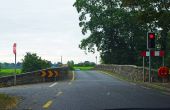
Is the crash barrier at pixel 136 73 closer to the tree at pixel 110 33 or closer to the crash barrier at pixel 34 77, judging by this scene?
the crash barrier at pixel 34 77

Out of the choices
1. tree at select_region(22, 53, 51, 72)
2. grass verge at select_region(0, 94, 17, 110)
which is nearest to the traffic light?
grass verge at select_region(0, 94, 17, 110)

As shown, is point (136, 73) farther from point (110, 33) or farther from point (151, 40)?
point (110, 33)

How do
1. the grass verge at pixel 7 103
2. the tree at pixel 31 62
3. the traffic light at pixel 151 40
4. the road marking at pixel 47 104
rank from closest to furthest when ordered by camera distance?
the road marking at pixel 47 104 < the grass verge at pixel 7 103 < the traffic light at pixel 151 40 < the tree at pixel 31 62

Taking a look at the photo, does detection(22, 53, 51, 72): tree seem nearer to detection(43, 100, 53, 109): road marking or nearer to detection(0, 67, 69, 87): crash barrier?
detection(0, 67, 69, 87): crash barrier

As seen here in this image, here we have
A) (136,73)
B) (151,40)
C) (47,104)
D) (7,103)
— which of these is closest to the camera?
(47,104)

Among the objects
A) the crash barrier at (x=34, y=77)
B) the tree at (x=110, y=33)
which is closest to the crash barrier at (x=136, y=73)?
the crash barrier at (x=34, y=77)

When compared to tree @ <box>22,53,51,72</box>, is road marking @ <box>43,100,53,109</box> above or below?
below

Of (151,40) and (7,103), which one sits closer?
(7,103)

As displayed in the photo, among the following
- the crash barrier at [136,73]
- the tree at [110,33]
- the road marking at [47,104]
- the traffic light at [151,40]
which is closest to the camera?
the road marking at [47,104]

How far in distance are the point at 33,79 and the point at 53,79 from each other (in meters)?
2.89

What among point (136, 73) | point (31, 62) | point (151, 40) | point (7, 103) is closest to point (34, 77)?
point (136, 73)

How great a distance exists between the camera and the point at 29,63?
70250 mm

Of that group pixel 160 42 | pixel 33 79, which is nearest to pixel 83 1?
pixel 160 42

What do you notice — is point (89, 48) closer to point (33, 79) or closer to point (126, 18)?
point (126, 18)
